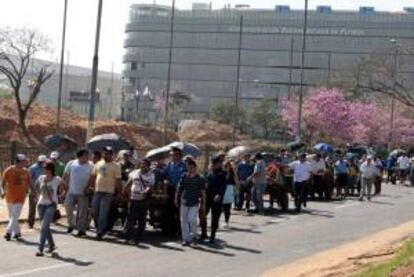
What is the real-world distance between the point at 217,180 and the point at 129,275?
509 centimetres

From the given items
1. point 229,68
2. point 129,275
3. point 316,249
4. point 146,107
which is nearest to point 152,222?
point 316,249

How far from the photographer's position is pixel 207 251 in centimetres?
1619

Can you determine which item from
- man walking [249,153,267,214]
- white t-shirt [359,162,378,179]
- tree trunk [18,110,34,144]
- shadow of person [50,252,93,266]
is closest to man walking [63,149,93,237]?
shadow of person [50,252,93,266]

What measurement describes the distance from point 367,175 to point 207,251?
622 inches

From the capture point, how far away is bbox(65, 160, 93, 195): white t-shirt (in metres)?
17.7

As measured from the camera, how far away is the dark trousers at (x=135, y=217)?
16.9 m

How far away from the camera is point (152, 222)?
1842cm

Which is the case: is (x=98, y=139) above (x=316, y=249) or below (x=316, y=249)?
above

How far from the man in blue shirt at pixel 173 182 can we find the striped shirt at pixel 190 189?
747 millimetres

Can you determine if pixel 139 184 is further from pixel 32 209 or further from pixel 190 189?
pixel 32 209

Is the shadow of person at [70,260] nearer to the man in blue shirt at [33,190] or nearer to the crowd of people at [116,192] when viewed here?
the crowd of people at [116,192]

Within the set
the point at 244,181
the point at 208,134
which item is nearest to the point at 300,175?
the point at 244,181

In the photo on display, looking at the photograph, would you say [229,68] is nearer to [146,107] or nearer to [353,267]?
[146,107]

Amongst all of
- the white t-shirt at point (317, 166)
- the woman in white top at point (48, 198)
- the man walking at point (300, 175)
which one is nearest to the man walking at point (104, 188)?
the woman in white top at point (48, 198)
